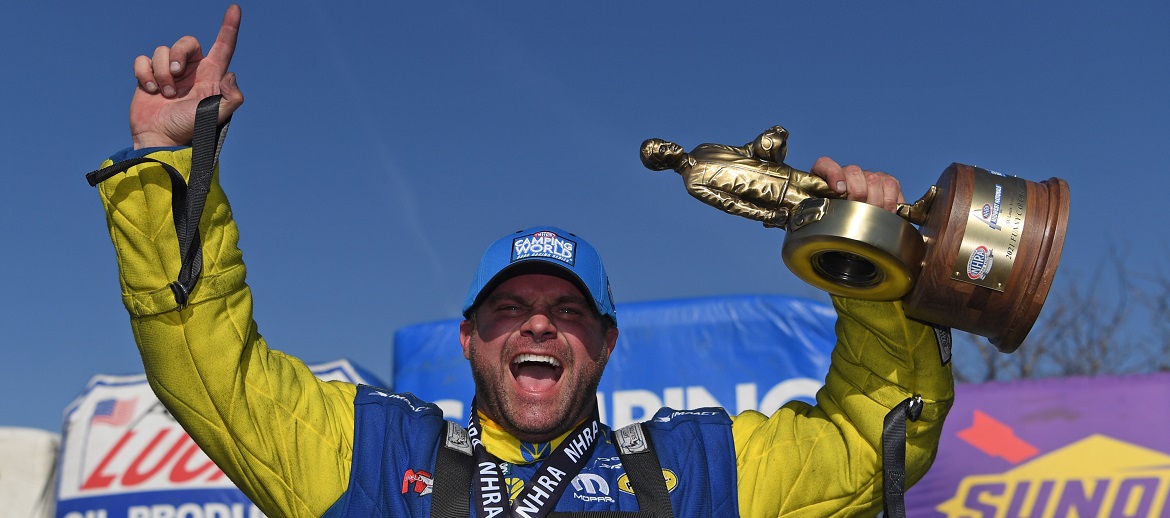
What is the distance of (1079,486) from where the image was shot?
5.97 m

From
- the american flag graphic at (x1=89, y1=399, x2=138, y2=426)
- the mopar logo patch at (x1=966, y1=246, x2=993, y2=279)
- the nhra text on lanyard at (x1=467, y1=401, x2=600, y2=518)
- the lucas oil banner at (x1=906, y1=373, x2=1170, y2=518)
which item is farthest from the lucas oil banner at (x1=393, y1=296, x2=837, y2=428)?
the mopar logo patch at (x1=966, y1=246, x2=993, y2=279)

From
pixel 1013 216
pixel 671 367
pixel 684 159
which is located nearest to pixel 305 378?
pixel 684 159

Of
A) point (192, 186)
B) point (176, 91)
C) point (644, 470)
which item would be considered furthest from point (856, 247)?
point (176, 91)

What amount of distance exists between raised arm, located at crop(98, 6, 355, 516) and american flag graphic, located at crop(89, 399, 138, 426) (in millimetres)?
5429

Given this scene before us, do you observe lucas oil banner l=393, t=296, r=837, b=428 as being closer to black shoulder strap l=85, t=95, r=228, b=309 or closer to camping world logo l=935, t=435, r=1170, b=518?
camping world logo l=935, t=435, r=1170, b=518

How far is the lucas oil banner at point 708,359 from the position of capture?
696 centimetres

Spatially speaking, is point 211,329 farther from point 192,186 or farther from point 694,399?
point 694,399

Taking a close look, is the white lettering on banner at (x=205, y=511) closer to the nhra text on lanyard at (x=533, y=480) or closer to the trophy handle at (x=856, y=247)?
the nhra text on lanyard at (x=533, y=480)

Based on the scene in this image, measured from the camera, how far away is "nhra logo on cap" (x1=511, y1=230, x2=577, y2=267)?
10.7 feet

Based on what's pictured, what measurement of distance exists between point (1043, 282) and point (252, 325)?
2.03 meters

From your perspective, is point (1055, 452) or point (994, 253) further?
point (1055, 452)

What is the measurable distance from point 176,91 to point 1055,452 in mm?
4992

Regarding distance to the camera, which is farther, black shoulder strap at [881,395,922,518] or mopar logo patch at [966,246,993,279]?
black shoulder strap at [881,395,922,518]

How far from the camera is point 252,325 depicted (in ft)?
9.87
